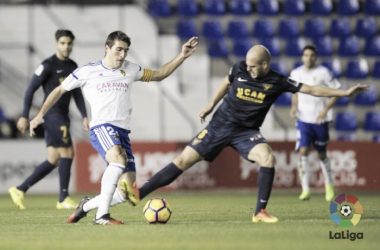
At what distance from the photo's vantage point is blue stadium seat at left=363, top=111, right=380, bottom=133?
58.4 ft

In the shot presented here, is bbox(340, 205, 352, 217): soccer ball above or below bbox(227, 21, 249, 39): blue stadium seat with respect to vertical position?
below

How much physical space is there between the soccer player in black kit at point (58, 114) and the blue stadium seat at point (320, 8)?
415 inches

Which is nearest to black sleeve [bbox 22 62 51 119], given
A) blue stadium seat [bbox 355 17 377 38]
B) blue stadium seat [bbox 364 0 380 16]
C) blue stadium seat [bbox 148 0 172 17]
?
blue stadium seat [bbox 148 0 172 17]

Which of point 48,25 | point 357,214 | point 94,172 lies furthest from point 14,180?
point 357,214

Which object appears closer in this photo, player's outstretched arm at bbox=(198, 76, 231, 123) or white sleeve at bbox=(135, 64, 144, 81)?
white sleeve at bbox=(135, 64, 144, 81)

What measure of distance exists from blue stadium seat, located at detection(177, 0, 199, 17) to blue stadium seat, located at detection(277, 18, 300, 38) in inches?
83.5

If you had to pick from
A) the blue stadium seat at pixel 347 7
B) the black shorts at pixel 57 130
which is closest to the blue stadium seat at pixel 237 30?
the blue stadium seat at pixel 347 7

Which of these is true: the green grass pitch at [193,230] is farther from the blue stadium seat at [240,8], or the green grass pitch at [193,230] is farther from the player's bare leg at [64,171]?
the blue stadium seat at [240,8]

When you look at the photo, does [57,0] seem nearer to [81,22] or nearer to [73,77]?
[81,22]

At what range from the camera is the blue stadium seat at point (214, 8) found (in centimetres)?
1978

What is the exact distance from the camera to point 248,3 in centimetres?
1995

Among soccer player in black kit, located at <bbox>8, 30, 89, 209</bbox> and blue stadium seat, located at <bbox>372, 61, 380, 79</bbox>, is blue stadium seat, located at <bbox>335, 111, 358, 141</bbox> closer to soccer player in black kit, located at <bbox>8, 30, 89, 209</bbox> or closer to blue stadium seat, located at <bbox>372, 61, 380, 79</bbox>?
blue stadium seat, located at <bbox>372, 61, 380, 79</bbox>

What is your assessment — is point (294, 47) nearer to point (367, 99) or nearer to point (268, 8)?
point (268, 8)

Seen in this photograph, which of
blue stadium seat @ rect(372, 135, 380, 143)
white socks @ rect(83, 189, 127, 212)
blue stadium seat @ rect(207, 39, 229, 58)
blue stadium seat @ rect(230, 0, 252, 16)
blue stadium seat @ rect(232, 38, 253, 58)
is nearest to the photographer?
white socks @ rect(83, 189, 127, 212)
